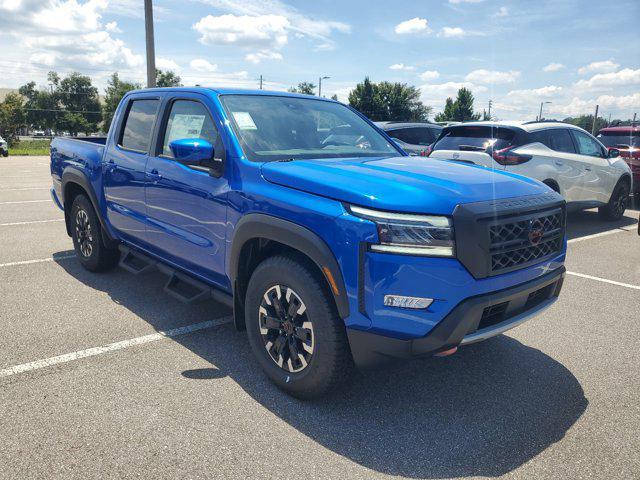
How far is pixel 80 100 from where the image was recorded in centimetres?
9756

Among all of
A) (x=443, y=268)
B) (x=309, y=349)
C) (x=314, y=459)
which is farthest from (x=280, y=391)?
(x=443, y=268)

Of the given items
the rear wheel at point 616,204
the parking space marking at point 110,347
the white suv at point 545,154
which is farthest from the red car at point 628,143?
the parking space marking at point 110,347

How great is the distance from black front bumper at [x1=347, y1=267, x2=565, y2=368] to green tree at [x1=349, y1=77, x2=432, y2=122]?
7414cm

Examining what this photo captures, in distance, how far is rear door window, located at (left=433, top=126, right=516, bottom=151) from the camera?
7.50 metres

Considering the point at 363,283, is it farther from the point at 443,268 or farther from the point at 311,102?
the point at 311,102

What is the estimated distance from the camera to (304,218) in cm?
276

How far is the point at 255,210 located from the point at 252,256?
347mm

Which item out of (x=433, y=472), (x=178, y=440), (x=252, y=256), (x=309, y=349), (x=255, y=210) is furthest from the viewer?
(x=252, y=256)

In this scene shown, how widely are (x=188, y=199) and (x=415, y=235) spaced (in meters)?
1.81

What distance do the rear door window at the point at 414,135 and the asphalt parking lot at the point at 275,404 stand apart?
812 centimetres

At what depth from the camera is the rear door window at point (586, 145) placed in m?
8.52

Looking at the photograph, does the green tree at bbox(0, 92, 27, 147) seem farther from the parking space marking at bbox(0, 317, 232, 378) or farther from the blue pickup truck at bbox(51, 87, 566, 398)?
the blue pickup truck at bbox(51, 87, 566, 398)

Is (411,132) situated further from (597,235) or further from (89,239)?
(89,239)

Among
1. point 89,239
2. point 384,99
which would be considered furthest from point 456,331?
point 384,99
